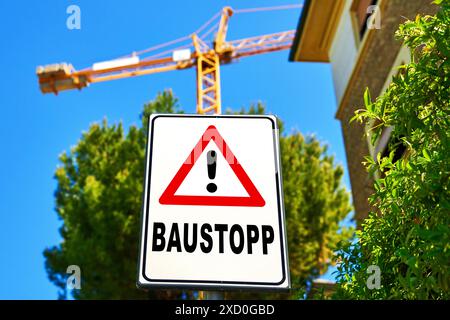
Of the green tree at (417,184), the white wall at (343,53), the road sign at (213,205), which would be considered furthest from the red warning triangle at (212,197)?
the white wall at (343,53)

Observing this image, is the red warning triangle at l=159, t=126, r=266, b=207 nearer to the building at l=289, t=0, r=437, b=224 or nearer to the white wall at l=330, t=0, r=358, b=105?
the building at l=289, t=0, r=437, b=224

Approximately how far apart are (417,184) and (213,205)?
202 cm

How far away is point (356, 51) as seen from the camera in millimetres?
13617

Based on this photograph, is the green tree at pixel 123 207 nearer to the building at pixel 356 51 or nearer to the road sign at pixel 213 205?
the building at pixel 356 51

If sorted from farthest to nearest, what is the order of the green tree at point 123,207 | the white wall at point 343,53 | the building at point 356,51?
the green tree at point 123,207 → the white wall at point 343,53 → the building at point 356,51

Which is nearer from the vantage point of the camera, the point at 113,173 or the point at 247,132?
the point at 247,132

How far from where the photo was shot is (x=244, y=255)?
2.75m

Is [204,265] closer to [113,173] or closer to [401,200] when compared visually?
[401,200]

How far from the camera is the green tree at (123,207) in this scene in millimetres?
20531

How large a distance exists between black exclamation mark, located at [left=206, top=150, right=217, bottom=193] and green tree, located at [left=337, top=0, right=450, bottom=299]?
5.02 ft

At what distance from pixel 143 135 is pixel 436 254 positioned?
20.5 meters

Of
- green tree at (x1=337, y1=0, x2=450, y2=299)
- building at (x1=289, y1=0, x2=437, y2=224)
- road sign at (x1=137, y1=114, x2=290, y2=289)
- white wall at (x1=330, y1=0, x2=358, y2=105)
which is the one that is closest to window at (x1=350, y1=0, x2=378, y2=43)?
building at (x1=289, y1=0, x2=437, y2=224)

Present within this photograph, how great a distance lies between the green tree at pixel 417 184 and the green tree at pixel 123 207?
1420 cm
